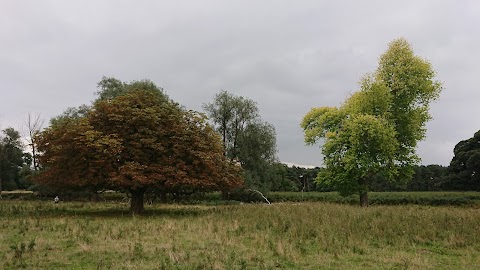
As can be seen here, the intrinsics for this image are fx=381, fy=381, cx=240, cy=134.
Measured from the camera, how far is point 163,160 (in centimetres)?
2303

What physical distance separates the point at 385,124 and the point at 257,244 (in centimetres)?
2236

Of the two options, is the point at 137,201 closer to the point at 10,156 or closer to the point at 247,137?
the point at 247,137

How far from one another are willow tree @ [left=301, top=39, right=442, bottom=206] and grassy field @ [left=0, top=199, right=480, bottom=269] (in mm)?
12729

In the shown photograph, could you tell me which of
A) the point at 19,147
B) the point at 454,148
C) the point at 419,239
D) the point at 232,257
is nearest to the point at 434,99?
the point at 419,239

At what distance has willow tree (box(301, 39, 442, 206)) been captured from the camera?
30.6 meters

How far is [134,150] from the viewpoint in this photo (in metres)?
22.5

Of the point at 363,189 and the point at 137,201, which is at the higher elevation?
the point at 363,189

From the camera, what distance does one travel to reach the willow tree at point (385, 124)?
100 ft

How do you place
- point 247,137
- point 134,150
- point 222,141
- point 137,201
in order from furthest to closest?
point 247,137 → point 222,141 → point 137,201 → point 134,150

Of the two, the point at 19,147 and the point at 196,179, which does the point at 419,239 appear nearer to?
the point at 196,179

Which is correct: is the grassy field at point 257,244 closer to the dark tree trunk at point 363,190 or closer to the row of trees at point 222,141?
the row of trees at point 222,141

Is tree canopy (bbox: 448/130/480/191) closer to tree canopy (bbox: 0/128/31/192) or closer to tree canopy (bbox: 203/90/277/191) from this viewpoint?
tree canopy (bbox: 203/90/277/191)

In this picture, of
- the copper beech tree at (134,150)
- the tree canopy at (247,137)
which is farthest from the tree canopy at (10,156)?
the copper beech tree at (134,150)

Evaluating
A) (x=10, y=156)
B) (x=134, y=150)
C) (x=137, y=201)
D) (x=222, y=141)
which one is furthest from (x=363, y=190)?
(x=10, y=156)
